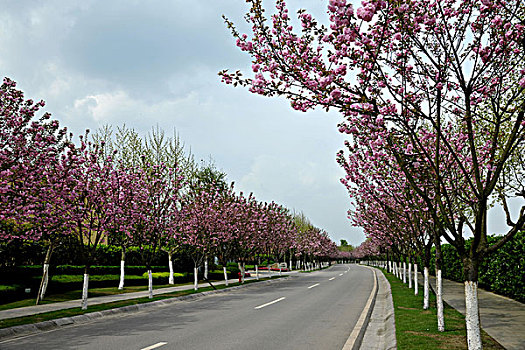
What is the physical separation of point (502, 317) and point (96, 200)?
14.0 meters

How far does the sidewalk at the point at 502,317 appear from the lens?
9037 mm

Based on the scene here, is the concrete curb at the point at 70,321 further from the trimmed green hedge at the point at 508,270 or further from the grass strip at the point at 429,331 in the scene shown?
the trimmed green hedge at the point at 508,270

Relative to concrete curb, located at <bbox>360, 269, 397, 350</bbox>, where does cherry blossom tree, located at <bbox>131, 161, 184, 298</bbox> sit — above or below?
above

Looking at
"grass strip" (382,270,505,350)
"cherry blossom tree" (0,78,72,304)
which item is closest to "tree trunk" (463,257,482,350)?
"grass strip" (382,270,505,350)

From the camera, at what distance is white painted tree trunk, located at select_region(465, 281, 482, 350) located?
558 cm

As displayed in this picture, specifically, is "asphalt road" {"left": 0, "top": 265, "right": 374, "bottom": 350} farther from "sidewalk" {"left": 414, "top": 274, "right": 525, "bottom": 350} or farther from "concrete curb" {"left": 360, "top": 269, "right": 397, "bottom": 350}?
"sidewalk" {"left": 414, "top": 274, "right": 525, "bottom": 350}

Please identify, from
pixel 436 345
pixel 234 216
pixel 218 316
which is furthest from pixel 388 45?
pixel 234 216

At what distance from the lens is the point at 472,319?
5668 mm

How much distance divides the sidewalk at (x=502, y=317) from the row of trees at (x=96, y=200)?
12.3 meters

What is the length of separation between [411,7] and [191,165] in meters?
31.1

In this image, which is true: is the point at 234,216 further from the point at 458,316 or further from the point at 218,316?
the point at 458,316

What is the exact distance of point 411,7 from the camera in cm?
582

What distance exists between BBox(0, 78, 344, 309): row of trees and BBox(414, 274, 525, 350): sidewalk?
1228 cm

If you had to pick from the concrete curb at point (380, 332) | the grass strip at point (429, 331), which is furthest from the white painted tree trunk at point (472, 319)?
the concrete curb at point (380, 332)
